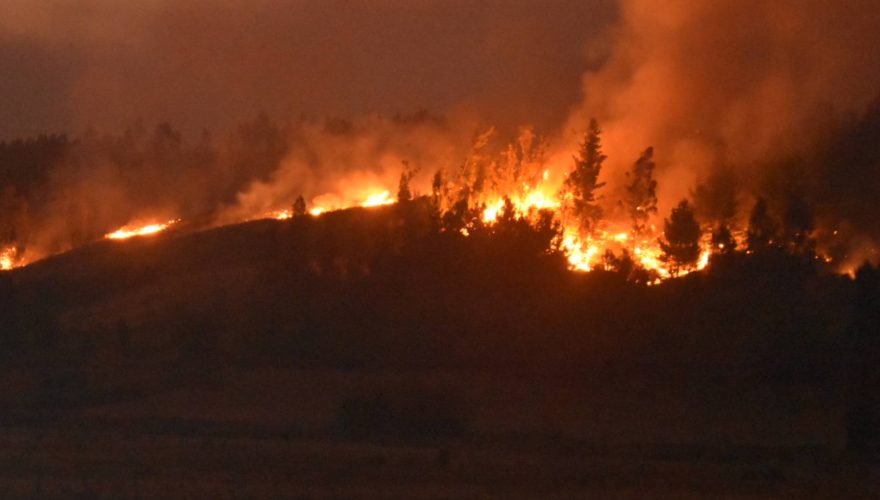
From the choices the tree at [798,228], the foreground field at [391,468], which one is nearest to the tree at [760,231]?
the tree at [798,228]

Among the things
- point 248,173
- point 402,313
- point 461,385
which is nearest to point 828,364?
point 461,385

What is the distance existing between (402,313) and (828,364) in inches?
476

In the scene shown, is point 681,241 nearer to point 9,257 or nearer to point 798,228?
point 798,228

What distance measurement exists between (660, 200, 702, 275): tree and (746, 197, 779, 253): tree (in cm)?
165

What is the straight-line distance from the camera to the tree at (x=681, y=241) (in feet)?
134

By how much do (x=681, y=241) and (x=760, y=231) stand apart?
8.65ft

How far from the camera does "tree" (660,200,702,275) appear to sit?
134ft

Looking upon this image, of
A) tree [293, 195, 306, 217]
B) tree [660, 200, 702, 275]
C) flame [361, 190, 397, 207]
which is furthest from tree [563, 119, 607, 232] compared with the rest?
tree [293, 195, 306, 217]

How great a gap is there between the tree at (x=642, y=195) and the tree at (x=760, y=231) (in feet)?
16.5

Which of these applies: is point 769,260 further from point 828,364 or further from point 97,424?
point 97,424

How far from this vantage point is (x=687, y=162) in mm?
51344

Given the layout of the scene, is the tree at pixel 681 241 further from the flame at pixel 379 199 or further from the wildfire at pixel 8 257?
the wildfire at pixel 8 257

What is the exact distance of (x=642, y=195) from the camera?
153 feet

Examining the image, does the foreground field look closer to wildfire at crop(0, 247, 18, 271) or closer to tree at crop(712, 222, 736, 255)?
tree at crop(712, 222, 736, 255)
